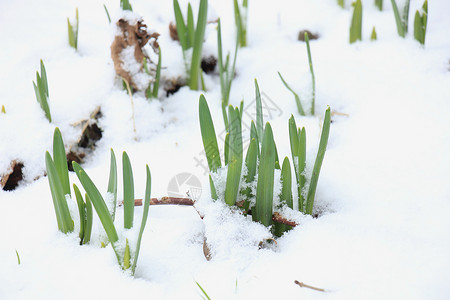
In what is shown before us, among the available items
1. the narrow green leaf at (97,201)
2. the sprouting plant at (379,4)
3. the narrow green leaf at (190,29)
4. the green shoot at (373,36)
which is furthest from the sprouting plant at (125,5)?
the sprouting plant at (379,4)

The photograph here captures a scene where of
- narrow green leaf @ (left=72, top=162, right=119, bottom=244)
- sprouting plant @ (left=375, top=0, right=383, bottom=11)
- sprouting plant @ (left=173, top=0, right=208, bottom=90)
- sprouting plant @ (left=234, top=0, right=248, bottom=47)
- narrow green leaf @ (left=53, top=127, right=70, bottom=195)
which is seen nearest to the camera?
narrow green leaf @ (left=72, top=162, right=119, bottom=244)

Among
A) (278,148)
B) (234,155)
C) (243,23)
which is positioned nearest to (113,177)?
(234,155)

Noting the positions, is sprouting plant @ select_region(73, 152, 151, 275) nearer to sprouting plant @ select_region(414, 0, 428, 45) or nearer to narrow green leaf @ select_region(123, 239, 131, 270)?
narrow green leaf @ select_region(123, 239, 131, 270)

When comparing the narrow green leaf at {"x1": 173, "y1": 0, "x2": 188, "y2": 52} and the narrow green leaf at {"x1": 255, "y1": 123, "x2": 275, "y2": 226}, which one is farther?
the narrow green leaf at {"x1": 173, "y1": 0, "x2": 188, "y2": 52}

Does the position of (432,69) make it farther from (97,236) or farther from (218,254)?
(97,236)

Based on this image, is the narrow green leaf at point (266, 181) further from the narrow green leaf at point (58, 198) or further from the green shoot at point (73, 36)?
the green shoot at point (73, 36)

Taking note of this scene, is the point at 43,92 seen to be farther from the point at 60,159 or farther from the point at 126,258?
the point at 126,258

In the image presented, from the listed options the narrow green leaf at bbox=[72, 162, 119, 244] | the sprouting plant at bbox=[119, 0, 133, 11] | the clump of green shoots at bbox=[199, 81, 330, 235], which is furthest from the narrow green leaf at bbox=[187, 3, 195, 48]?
the narrow green leaf at bbox=[72, 162, 119, 244]
